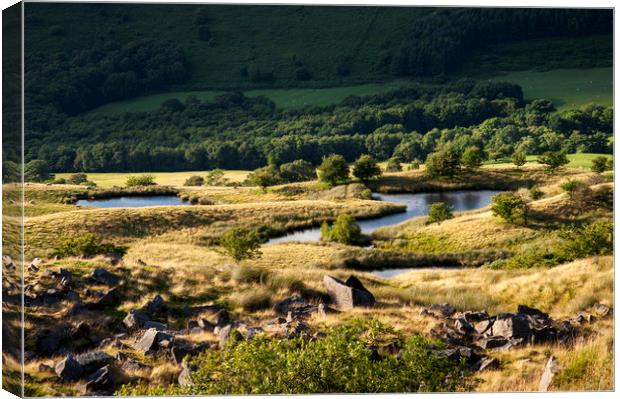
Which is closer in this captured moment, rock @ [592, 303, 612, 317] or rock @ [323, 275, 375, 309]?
rock @ [592, 303, 612, 317]

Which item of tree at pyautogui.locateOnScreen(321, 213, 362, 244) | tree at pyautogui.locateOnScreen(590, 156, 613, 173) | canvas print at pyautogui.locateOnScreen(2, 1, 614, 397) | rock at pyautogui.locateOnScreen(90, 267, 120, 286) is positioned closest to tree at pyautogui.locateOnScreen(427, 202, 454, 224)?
canvas print at pyautogui.locateOnScreen(2, 1, 614, 397)

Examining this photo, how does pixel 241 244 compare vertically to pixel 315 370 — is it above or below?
above

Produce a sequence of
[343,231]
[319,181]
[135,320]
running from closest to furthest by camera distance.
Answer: [135,320] < [343,231] < [319,181]

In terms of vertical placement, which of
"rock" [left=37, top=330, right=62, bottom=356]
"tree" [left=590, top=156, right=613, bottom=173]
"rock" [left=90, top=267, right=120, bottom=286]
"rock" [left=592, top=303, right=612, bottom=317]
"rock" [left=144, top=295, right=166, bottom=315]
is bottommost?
"rock" [left=37, top=330, right=62, bottom=356]

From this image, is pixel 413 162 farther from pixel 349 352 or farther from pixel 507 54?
pixel 349 352

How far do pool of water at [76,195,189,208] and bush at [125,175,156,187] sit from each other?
0.70 feet

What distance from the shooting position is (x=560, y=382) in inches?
429

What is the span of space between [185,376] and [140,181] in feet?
12.0

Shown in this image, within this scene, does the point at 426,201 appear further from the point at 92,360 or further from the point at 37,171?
the point at 37,171

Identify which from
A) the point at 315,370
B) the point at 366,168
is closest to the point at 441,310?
the point at 366,168

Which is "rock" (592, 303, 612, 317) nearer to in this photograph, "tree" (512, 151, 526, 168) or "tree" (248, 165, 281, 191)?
"tree" (512, 151, 526, 168)

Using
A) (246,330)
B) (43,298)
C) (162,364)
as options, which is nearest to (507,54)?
(246,330)

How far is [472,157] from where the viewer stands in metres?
13.4

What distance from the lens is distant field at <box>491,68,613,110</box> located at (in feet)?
42.7
